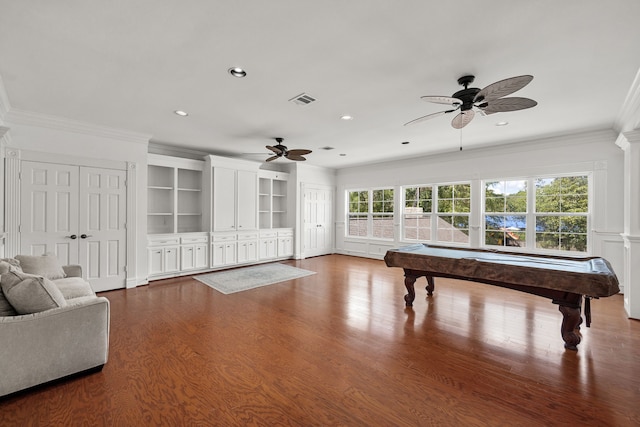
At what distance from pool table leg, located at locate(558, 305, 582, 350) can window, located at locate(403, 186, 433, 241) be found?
415 centimetres

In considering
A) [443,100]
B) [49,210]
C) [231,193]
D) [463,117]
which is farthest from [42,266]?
[463,117]

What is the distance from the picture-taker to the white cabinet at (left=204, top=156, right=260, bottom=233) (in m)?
5.96

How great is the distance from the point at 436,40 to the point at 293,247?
6.14 m

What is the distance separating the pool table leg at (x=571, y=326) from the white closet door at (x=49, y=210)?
624cm

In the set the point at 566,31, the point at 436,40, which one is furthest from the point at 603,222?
the point at 436,40

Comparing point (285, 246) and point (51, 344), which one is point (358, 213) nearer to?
point (285, 246)

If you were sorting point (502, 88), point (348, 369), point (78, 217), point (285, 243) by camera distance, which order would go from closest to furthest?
1. point (502, 88)
2. point (348, 369)
3. point (78, 217)
4. point (285, 243)

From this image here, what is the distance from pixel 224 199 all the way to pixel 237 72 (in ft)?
12.7

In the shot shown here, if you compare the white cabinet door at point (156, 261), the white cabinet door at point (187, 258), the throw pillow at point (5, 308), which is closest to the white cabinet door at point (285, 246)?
the white cabinet door at point (187, 258)

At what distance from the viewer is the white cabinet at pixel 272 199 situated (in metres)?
7.31

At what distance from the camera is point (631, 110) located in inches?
130

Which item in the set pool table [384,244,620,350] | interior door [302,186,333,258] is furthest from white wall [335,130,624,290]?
pool table [384,244,620,350]

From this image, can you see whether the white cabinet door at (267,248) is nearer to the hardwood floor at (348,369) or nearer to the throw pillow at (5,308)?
the hardwood floor at (348,369)

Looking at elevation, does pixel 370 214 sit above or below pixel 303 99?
below
